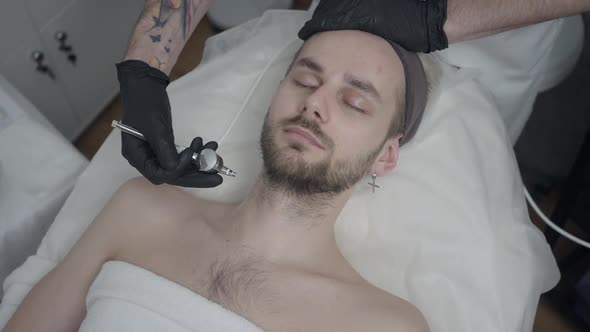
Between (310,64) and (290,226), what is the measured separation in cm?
38

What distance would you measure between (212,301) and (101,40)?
4.68 feet

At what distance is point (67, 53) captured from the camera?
1795 mm

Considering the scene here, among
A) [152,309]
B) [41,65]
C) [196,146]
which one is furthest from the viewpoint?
[41,65]

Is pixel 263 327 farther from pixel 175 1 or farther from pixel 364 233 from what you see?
pixel 175 1

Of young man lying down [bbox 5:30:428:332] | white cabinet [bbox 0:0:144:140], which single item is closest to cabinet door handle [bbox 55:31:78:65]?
white cabinet [bbox 0:0:144:140]

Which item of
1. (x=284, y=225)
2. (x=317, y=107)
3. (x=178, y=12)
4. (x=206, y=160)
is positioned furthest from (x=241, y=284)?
(x=178, y=12)

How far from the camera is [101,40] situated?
193cm

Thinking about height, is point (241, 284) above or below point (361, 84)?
below

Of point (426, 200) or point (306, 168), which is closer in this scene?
point (306, 168)

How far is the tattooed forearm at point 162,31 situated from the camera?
3.92 ft

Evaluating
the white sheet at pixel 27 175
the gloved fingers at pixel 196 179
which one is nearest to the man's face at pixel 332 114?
the gloved fingers at pixel 196 179

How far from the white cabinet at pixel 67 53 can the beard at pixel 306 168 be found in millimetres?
1062

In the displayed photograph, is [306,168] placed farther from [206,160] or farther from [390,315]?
[390,315]

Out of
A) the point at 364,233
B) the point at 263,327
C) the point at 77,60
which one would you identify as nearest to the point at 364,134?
the point at 364,233
